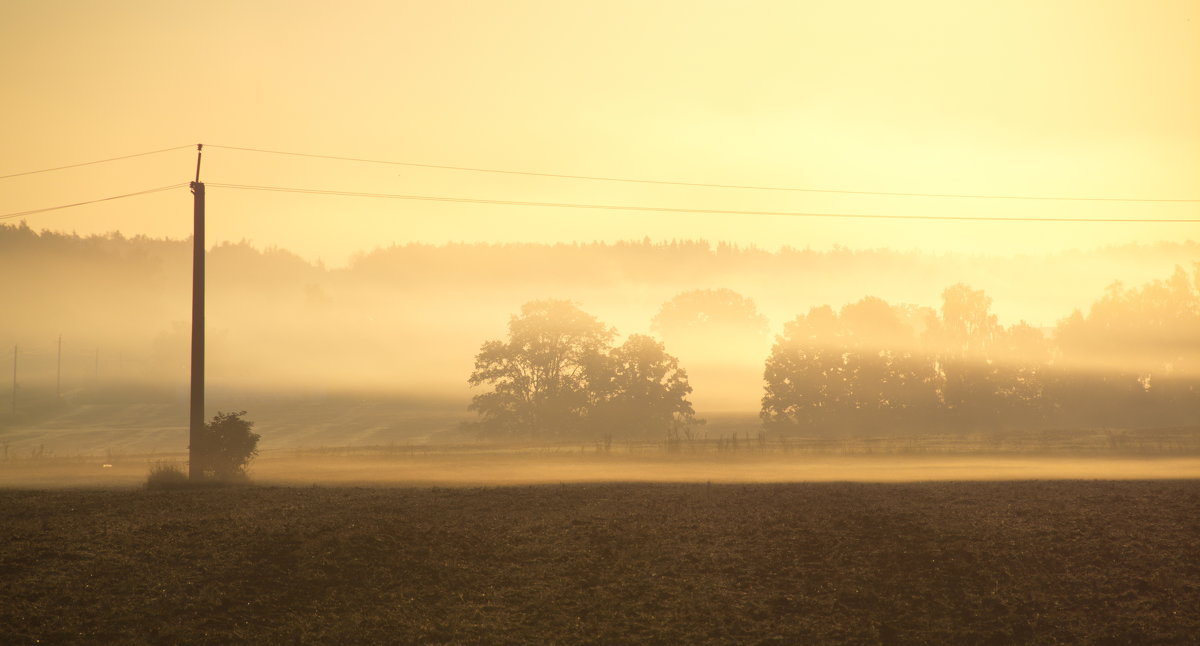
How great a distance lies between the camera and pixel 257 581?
21578 mm

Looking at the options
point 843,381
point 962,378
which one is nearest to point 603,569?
point 843,381

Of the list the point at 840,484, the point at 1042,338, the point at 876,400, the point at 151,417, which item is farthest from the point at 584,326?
the point at 151,417

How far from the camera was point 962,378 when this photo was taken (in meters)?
90.8

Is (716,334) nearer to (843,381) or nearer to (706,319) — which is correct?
(706,319)

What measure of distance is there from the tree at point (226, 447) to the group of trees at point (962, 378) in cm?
5811

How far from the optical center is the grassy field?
19828mm

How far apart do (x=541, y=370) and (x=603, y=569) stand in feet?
221

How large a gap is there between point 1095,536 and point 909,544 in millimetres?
4817

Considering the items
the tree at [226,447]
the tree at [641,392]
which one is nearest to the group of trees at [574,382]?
the tree at [641,392]

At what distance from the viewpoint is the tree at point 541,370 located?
8644 centimetres

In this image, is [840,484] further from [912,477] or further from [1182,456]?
[1182,456]

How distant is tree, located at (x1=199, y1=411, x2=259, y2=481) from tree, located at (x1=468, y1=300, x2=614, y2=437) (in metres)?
46.3

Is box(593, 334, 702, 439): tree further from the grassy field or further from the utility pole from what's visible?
the grassy field

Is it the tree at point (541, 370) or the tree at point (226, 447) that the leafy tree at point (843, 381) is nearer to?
the tree at point (541, 370)
